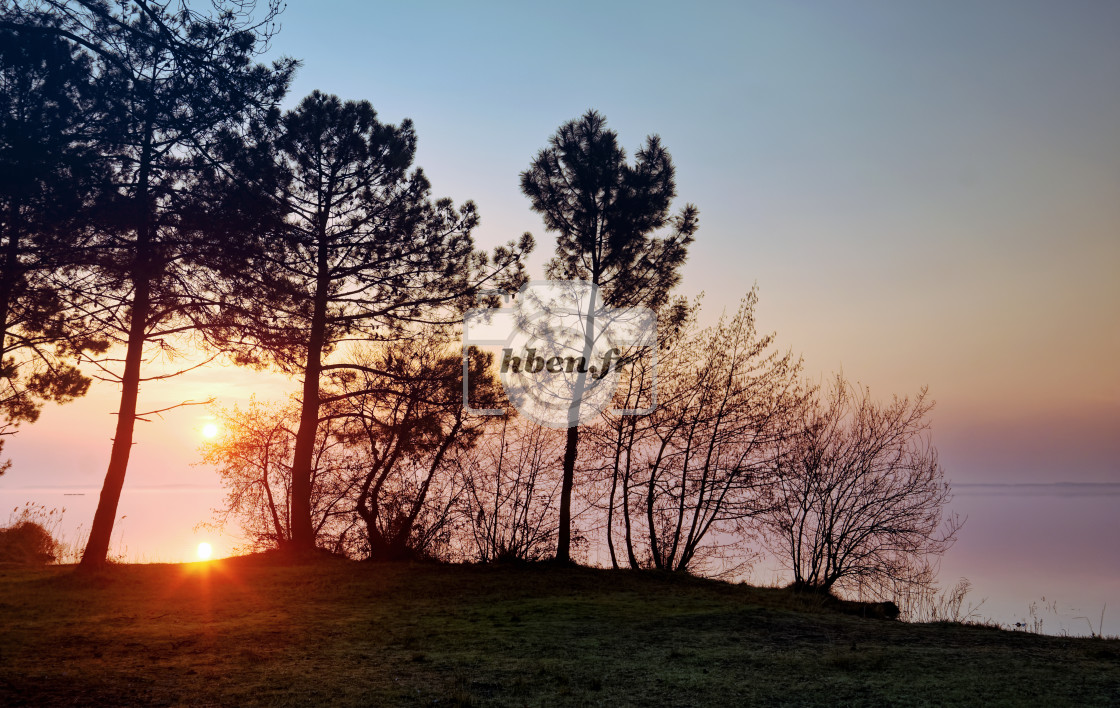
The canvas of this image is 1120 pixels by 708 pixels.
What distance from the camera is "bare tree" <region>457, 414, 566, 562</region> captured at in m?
16.2

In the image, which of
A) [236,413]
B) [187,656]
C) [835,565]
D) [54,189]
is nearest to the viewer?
[187,656]

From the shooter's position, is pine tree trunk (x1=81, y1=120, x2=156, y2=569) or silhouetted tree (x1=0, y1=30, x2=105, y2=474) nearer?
silhouetted tree (x1=0, y1=30, x2=105, y2=474)

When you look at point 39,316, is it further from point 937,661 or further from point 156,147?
point 937,661

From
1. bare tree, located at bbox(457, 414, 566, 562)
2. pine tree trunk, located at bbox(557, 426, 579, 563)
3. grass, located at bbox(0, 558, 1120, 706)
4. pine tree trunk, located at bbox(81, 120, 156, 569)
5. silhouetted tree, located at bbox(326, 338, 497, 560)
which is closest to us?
grass, located at bbox(0, 558, 1120, 706)

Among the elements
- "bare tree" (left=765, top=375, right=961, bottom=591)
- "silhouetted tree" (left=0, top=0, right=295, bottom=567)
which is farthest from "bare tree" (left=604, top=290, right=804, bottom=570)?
"silhouetted tree" (left=0, top=0, right=295, bottom=567)

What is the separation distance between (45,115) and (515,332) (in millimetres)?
9296

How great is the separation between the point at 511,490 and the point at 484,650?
8.99 meters

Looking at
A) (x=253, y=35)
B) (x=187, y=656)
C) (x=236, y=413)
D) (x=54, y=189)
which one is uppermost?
Result: (x=253, y=35)

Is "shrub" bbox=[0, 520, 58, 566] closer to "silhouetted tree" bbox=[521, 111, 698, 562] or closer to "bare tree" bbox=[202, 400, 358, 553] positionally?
"bare tree" bbox=[202, 400, 358, 553]

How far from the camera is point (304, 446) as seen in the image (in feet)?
50.2

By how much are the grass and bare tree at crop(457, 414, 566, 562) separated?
12.2ft

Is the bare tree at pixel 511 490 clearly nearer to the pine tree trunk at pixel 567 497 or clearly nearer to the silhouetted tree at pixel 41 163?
the pine tree trunk at pixel 567 497

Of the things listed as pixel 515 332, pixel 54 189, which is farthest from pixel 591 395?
pixel 54 189

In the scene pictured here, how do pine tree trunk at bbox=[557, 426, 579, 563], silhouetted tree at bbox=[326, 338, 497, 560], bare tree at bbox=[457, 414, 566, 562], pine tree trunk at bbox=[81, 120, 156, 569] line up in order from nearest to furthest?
pine tree trunk at bbox=[81, 120, 156, 569]
pine tree trunk at bbox=[557, 426, 579, 563]
silhouetted tree at bbox=[326, 338, 497, 560]
bare tree at bbox=[457, 414, 566, 562]
